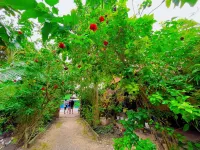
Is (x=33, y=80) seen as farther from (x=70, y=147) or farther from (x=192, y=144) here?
(x=192, y=144)

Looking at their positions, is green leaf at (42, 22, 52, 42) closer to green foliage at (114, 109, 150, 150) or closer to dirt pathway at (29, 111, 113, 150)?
green foliage at (114, 109, 150, 150)

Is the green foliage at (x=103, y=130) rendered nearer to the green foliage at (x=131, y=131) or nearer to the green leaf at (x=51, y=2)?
the green foliage at (x=131, y=131)

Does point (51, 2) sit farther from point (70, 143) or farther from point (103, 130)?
point (103, 130)

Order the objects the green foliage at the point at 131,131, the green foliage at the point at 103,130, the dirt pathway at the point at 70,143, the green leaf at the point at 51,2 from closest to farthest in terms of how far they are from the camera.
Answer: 1. the green leaf at the point at 51,2
2. the green foliage at the point at 131,131
3. the dirt pathway at the point at 70,143
4. the green foliage at the point at 103,130

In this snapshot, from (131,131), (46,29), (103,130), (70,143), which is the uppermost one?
(46,29)

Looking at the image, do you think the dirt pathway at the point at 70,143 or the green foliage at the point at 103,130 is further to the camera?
the green foliage at the point at 103,130

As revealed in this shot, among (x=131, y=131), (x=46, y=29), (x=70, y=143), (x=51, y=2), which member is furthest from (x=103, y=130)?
(x=51, y=2)

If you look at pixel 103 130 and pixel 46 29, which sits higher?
pixel 46 29

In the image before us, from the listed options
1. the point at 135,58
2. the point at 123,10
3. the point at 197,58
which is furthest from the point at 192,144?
A: the point at 123,10

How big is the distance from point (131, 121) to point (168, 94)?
0.64 metres

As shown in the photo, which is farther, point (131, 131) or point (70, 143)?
point (70, 143)

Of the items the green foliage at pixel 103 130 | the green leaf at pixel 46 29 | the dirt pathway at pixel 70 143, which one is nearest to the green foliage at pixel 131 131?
the green leaf at pixel 46 29

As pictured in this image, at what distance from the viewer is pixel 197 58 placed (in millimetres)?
1688

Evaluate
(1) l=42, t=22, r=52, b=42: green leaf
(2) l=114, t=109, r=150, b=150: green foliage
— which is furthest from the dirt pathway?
(1) l=42, t=22, r=52, b=42: green leaf
